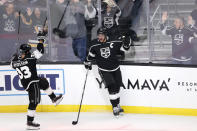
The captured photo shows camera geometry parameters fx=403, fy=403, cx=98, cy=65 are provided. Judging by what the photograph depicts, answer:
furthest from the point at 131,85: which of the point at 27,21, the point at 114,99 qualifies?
the point at 27,21

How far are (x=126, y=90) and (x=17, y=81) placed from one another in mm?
1878

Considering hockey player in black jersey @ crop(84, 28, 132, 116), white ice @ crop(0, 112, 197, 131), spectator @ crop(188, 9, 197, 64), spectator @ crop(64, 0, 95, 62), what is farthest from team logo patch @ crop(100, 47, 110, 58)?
spectator @ crop(188, 9, 197, 64)

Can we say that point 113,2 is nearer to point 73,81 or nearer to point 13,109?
Result: point 73,81

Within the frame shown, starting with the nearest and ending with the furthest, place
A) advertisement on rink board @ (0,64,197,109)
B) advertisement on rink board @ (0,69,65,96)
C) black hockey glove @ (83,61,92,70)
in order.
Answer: advertisement on rink board @ (0,64,197,109) → black hockey glove @ (83,61,92,70) → advertisement on rink board @ (0,69,65,96)

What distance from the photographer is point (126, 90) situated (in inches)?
262

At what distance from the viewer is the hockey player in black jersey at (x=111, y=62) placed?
21.0 feet

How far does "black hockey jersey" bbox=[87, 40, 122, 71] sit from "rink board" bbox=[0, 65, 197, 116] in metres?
0.27

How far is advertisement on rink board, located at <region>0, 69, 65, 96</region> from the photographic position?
6883 millimetres

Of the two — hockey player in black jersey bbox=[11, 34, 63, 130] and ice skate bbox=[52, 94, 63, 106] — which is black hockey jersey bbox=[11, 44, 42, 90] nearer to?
hockey player in black jersey bbox=[11, 34, 63, 130]

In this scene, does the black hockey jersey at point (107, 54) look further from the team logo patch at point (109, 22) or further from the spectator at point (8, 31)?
the spectator at point (8, 31)

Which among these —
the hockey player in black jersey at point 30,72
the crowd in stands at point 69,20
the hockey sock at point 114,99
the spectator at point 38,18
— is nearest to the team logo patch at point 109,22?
the crowd in stands at point 69,20

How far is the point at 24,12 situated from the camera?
23.0 feet

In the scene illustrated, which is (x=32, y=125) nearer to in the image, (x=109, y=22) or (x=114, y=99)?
→ (x=114, y=99)

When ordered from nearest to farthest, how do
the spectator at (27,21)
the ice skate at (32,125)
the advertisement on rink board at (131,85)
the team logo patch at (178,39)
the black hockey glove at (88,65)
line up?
1. the ice skate at (32,125)
2. the advertisement on rink board at (131,85)
3. the team logo patch at (178,39)
4. the black hockey glove at (88,65)
5. the spectator at (27,21)
